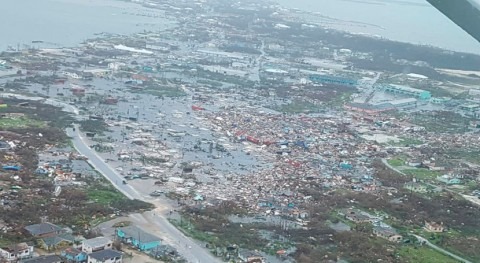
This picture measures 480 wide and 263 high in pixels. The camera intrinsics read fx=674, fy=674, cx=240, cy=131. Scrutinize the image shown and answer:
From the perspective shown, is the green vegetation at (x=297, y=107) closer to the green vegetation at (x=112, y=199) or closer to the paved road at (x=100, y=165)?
the paved road at (x=100, y=165)

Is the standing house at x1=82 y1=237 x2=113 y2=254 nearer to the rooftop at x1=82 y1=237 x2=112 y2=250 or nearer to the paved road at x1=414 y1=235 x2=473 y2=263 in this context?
the rooftop at x1=82 y1=237 x2=112 y2=250

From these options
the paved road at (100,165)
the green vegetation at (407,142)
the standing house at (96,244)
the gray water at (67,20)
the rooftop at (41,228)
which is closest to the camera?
the standing house at (96,244)

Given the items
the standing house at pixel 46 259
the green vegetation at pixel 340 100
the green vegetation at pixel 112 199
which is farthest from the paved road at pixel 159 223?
the green vegetation at pixel 340 100

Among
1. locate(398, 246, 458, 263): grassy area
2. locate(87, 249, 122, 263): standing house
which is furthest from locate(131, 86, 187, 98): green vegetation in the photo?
locate(87, 249, 122, 263): standing house

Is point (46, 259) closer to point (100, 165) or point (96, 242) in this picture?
point (96, 242)

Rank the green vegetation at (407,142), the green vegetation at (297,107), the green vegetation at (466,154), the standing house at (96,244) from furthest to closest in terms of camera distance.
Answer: the green vegetation at (297,107) < the green vegetation at (407,142) < the green vegetation at (466,154) < the standing house at (96,244)

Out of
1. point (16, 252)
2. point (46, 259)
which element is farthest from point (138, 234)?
point (16, 252)

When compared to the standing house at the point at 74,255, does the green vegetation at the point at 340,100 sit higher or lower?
higher


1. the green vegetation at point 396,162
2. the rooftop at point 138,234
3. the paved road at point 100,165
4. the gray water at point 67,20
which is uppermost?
the gray water at point 67,20
